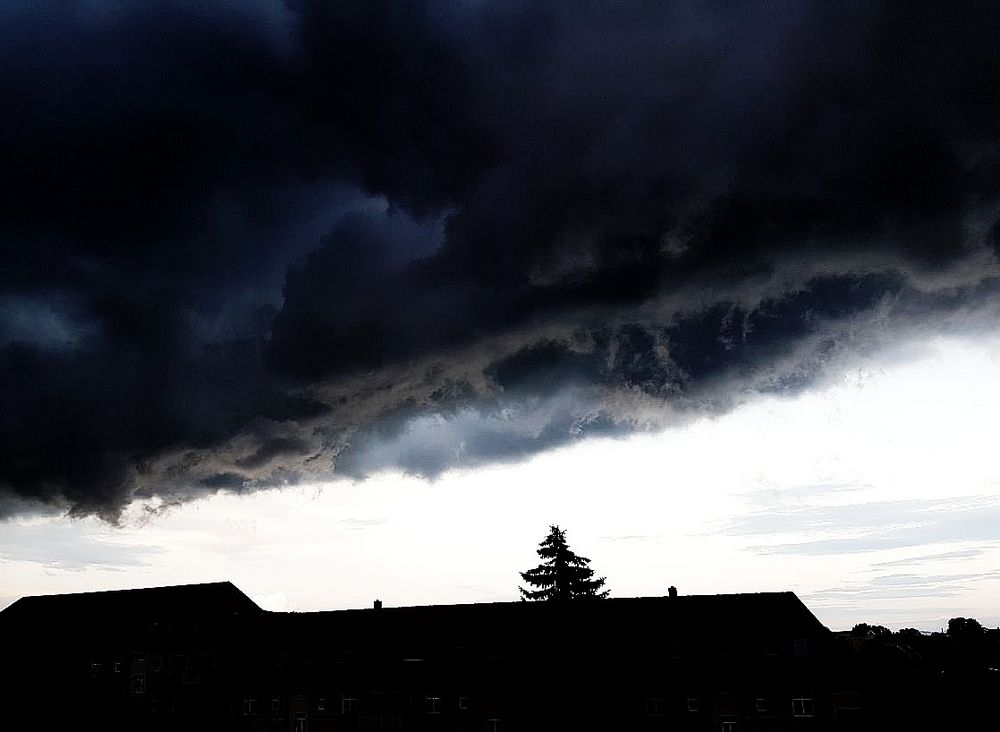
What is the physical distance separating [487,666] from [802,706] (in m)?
23.8

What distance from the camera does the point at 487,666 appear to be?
211 ft

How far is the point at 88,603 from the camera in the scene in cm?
8806

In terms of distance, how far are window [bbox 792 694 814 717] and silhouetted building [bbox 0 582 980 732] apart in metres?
0.10

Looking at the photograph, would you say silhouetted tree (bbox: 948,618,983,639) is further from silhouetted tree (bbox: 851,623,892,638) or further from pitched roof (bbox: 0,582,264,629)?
pitched roof (bbox: 0,582,264,629)

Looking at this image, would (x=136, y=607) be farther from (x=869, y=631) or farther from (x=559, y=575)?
(x=869, y=631)

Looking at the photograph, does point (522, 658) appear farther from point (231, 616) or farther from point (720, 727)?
point (231, 616)

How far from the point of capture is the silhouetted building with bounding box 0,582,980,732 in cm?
5816

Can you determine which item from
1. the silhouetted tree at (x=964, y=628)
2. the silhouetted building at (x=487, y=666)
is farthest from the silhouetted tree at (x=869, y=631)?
the silhouetted building at (x=487, y=666)

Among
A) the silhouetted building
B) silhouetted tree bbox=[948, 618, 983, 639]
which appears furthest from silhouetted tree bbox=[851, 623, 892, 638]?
the silhouetted building

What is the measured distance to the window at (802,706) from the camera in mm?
56500

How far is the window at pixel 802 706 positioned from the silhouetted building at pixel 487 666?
0.33 ft

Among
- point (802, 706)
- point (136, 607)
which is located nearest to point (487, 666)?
point (802, 706)

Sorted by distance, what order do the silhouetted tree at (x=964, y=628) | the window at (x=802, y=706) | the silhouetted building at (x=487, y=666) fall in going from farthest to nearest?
the silhouetted tree at (x=964, y=628) < the silhouetted building at (x=487, y=666) < the window at (x=802, y=706)

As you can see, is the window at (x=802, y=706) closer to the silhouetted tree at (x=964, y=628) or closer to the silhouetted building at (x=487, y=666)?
the silhouetted building at (x=487, y=666)
